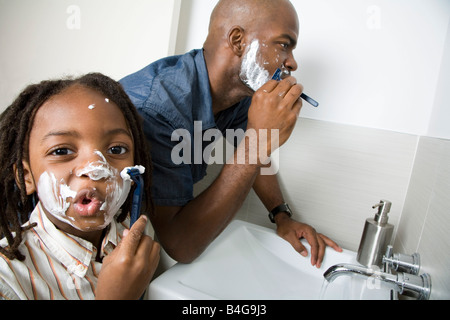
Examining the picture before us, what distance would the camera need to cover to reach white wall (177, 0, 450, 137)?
81 centimetres

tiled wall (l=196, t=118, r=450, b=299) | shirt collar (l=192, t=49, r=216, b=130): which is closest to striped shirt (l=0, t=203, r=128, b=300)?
shirt collar (l=192, t=49, r=216, b=130)

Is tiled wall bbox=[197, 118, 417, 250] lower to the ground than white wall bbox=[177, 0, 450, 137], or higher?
lower

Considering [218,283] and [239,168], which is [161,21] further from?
[218,283]

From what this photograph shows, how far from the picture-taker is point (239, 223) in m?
0.89

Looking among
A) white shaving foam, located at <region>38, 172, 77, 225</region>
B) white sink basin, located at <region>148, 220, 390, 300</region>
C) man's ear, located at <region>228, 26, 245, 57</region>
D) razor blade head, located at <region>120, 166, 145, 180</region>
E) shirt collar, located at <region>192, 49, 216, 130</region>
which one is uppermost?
man's ear, located at <region>228, 26, 245, 57</region>

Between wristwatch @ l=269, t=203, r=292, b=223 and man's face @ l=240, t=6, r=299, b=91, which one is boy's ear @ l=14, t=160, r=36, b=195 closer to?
man's face @ l=240, t=6, r=299, b=91

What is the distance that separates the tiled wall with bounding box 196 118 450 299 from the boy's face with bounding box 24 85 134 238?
2.05 feet

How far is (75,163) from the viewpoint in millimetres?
439

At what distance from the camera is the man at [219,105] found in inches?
26.2

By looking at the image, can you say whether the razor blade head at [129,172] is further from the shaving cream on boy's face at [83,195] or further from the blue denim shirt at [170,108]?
the blue denim shirt at [170,108]

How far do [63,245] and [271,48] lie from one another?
625 millimetres

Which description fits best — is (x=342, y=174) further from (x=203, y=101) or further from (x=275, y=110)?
(x=203, y=101)

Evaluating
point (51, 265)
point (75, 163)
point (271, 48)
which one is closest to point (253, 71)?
point (271, 48)

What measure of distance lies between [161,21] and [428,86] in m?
0.83
